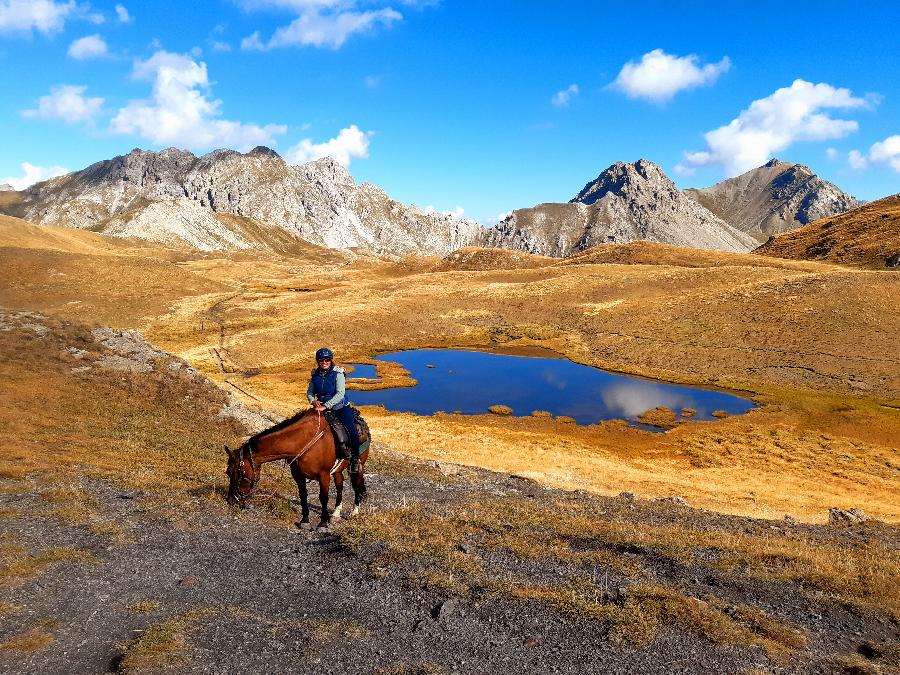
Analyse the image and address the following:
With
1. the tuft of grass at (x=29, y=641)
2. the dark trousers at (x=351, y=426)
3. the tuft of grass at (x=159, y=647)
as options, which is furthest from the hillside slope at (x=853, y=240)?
the tuft of grass at (x=29, y=641)

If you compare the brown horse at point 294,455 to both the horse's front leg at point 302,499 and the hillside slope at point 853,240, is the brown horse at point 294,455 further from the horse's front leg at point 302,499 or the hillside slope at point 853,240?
the hillside slope at point 853,240

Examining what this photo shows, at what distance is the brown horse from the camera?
1327 centimetres

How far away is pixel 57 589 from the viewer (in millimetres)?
10617

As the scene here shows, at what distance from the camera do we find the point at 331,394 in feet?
49.1

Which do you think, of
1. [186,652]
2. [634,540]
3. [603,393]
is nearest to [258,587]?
Result: [186,652]

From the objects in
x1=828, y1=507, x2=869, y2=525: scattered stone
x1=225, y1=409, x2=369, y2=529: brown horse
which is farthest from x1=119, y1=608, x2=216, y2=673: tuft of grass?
x1=828, y1=507, x2=869, y2=525: scattered stone

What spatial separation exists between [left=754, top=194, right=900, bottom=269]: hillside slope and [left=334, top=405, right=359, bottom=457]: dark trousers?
11209cm

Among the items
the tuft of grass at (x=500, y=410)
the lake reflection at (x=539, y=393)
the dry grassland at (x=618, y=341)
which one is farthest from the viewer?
the lake reflection at (x=539, y=393)

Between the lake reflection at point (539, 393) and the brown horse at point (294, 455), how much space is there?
Answer: 3497 centimetres

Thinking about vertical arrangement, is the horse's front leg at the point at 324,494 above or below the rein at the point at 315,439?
below

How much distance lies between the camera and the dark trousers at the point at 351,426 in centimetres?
1518

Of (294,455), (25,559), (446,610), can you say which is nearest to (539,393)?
(294,455)

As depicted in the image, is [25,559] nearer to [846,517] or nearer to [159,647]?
[159,647]

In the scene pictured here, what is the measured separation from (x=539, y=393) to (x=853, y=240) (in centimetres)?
10293
